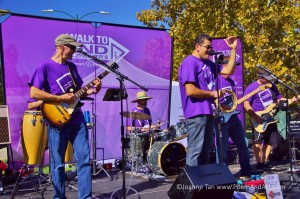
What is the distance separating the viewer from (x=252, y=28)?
15.2 meters

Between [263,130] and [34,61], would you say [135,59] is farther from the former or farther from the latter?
[263,130]

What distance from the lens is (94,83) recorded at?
14.9 feet

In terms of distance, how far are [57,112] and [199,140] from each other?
1617 mm

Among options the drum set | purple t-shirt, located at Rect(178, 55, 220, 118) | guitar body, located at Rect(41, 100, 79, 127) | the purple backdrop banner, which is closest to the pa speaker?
purple t-shirt, located at Rect(178, 55, 220, 118)

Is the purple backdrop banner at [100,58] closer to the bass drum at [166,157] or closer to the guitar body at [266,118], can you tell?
the bass drum at [166,157]

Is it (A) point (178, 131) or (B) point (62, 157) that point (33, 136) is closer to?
(B) point (62, 157)

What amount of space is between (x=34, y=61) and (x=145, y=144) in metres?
2.55

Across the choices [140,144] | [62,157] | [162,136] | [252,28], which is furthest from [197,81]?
[252,28]

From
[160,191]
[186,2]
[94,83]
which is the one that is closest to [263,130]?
[160,191]

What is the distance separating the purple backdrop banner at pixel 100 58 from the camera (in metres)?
7.16

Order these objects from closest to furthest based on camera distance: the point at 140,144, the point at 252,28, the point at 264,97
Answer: the point at 264,97 → the point at 140,144 → the point at 252,28

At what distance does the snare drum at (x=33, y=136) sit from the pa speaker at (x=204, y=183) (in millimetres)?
3045

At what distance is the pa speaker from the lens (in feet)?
12.3

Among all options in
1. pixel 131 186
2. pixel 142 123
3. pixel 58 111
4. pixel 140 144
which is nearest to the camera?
pixel 58 111
